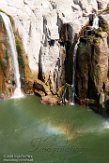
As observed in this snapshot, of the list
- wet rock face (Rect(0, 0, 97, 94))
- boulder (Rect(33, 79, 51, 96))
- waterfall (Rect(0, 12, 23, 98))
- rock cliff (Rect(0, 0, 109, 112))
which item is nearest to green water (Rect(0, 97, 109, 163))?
boulder (Rect(33, 79, 51, 96))

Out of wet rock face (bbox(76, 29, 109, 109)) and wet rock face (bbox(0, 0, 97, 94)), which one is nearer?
wet rock face (bbox(76, 29, 109, 109))

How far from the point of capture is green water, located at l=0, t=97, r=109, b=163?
23.1 metres

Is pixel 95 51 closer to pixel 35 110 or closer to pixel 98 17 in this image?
A: pixel 98 17

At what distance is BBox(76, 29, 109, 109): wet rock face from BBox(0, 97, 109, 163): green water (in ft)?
4.98

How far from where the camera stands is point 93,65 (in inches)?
1136

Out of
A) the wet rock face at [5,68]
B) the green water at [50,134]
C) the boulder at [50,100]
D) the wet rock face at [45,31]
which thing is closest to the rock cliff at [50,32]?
the wet rock face at [45,31]

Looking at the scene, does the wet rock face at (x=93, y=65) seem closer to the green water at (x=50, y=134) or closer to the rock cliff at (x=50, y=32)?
the rock cliff at (x=50, y=32)

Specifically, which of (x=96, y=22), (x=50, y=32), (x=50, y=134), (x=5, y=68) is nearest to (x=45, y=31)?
(x=50, y=32)

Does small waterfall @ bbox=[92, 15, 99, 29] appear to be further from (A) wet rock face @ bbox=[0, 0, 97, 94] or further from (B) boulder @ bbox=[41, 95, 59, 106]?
(B) boulder @ bbox=[41, 95, 59, 106]

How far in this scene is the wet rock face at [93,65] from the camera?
28688 millimetres

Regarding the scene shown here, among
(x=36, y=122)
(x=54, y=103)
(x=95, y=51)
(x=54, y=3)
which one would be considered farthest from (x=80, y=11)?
(x=36, y=122)

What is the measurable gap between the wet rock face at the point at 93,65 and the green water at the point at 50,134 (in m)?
1.52

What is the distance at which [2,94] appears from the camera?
3047 centimetres

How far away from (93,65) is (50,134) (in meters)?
6.40
